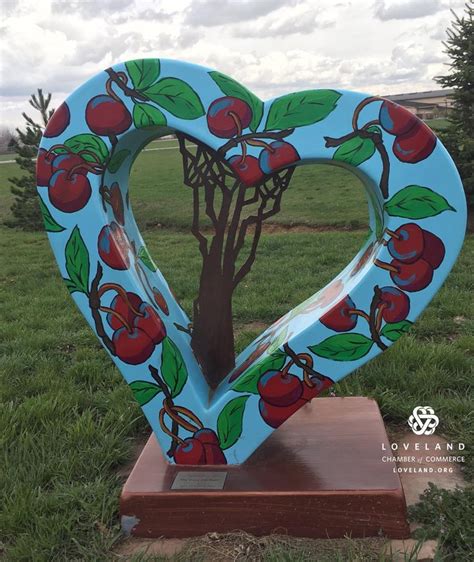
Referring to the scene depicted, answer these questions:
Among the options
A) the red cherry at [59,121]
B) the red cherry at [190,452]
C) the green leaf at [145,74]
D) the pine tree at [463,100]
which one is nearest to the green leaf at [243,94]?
the green leaf at [145,74]

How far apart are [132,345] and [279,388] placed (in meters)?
0.64

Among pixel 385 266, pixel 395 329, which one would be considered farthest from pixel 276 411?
pixel 385 266

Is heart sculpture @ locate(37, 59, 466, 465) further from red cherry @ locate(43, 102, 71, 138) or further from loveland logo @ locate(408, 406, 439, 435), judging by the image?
loveland logo @ locate(408, 406, 439, 435)

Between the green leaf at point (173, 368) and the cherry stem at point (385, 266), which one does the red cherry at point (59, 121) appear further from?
the cherry stem at point (385, 266)

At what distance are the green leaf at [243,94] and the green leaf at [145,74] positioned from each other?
8.6 inches

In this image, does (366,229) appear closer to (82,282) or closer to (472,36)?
(472,36)

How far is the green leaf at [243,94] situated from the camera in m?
2.18

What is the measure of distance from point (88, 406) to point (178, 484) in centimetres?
108

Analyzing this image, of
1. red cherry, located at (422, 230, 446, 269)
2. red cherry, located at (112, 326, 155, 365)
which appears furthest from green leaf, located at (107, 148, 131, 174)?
red cherry, located at (422, 230, 446, 269)

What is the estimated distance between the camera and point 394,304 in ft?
7.29

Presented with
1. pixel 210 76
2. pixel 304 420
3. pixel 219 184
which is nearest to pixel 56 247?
pixel 219 184

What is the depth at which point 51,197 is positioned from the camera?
231cm

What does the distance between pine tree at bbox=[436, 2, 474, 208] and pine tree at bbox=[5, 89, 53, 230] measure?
7505 millimetres

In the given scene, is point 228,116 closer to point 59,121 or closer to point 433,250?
point 59,121
